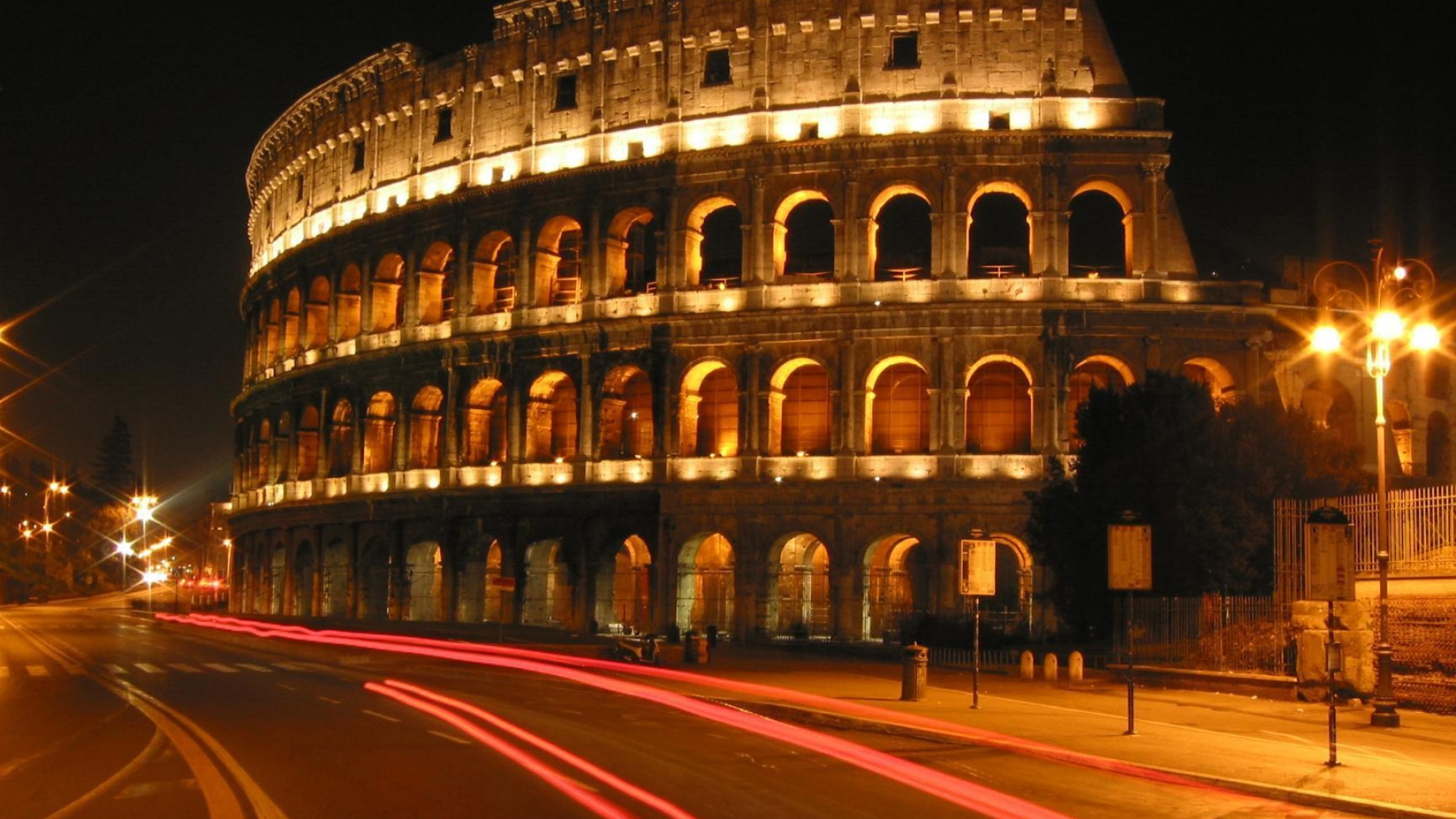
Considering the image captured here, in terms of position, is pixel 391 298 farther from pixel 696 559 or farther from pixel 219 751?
pixel 219 751

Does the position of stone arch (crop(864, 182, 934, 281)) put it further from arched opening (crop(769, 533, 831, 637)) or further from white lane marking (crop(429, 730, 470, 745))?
white lane marking (crop(429, 730, 470, 745))

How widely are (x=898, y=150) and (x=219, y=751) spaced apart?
89.1 ft

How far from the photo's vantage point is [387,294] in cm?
4753

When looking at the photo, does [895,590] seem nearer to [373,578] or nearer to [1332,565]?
[373,578]

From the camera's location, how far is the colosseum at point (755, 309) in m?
37.1

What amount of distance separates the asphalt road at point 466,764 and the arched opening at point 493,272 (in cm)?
2206

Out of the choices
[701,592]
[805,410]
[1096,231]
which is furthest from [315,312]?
[1096,231]

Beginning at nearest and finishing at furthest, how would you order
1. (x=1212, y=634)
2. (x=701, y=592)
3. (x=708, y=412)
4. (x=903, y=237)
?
(x=1212, y=634), (x=701, y=592), (x=708, y=412), (x=903, y=237)

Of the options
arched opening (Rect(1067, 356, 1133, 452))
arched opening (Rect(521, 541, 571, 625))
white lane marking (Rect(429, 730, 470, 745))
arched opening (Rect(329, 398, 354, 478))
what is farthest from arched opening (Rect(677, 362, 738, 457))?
white lane marking (Rect(429, 730, 470, 745))

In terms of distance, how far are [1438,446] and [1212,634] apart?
67.4 feet

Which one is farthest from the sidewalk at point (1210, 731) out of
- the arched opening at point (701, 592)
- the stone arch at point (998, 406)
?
the stone arch at point (998, 406)

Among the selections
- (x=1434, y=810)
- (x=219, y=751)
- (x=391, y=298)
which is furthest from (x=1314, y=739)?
(x=391, y=298)

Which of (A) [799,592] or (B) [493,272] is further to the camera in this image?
(B) [493,272]

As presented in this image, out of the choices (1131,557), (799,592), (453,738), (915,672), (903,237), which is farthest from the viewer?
(903,237)
